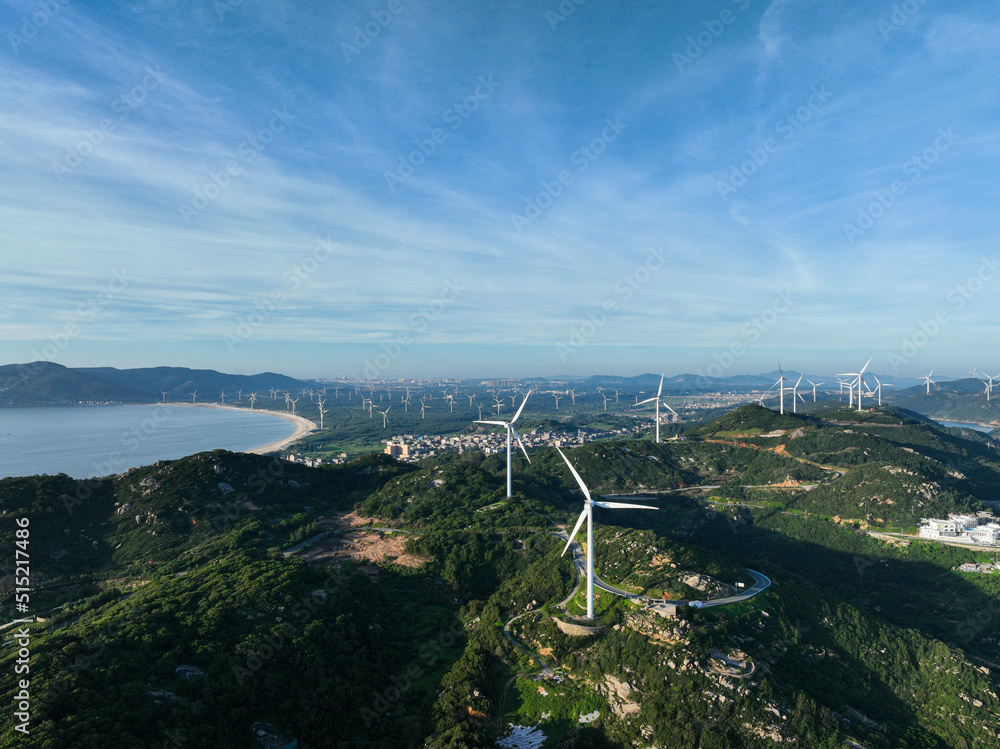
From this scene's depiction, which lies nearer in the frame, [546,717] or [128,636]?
[128,636]

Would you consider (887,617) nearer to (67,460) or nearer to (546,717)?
(546,717)

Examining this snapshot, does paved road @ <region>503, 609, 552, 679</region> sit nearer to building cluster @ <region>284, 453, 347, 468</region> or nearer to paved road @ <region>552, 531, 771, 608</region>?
paved road @ <region>552, 531, 771, 608</region>

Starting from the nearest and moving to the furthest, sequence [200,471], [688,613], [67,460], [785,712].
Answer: [785,712], [688,613], [200,471], [67,460]

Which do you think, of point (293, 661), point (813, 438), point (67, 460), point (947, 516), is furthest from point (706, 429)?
point (67, 460)

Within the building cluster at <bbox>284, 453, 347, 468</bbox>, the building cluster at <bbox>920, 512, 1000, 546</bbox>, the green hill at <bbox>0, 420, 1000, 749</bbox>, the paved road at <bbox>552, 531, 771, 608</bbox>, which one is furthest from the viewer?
the building cluster at <bbox>284, 453, 347, 468</bbox>

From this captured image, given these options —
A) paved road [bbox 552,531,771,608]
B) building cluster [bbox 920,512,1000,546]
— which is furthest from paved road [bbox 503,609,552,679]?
building cluster [bbox 920,512,1000,546]

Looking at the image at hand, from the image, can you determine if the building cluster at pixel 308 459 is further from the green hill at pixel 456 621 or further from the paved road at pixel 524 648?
the paved road at pixel 524 648

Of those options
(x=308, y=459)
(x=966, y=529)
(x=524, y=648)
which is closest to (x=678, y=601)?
(x=524, y=648)

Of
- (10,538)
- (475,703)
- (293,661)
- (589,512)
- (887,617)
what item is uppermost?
(589,512)
